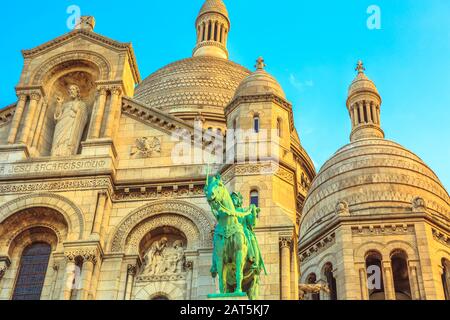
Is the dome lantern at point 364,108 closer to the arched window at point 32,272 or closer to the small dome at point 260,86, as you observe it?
the small dome at point 260,86

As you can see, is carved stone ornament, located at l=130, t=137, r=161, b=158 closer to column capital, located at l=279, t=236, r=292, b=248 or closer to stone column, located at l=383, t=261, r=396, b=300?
column capital, located at l=279, t=236, r=292, b=248

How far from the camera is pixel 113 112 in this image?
1287 inches

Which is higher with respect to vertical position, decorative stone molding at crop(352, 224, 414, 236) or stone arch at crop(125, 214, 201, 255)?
decorative stone molding at crop(352, 224, 414, 236)

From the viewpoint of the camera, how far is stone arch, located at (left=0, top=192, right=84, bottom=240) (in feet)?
96.8

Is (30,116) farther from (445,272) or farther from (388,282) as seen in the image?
(445,272)

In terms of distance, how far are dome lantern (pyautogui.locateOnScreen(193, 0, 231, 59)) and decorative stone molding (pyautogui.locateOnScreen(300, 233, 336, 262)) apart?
2196 centimetres

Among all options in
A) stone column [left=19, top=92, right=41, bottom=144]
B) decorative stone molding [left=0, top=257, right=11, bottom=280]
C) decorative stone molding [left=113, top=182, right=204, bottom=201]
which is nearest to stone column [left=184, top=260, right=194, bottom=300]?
decorative stone molding [left=113, top=182, right=204, bottom=201]

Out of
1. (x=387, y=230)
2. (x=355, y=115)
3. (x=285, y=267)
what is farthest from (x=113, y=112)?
(x=355, y=115)

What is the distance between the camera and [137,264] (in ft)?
94.9

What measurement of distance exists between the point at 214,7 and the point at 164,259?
44.7 m

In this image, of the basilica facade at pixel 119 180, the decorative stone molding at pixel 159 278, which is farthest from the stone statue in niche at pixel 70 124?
the decorative stone molding at pixel 159 278
